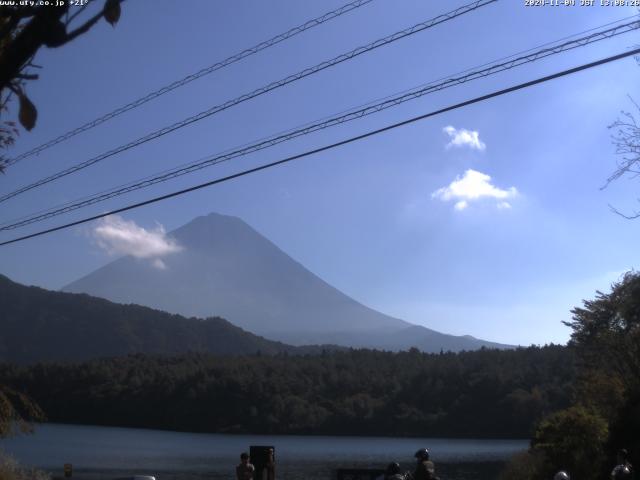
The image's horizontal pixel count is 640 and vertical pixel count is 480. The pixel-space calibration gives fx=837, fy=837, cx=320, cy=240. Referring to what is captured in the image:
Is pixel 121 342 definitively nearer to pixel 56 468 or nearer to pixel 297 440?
pixel 297 440

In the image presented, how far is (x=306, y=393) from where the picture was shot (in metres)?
99.5

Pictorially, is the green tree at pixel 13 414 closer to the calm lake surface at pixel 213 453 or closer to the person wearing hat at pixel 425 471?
the person wearing hat at pixel 425 471

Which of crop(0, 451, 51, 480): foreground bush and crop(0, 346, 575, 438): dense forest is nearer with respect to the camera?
crop(0, 451, 51, 480): foreground bush

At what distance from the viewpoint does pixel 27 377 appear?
80.8m

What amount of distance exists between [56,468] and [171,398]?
157 ft

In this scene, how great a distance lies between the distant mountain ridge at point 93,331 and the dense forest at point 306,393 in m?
46.4

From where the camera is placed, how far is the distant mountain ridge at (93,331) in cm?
14762

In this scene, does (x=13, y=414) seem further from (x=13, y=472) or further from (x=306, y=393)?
(x=306, y=393)

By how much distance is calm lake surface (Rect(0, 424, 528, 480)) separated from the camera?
44906 mm

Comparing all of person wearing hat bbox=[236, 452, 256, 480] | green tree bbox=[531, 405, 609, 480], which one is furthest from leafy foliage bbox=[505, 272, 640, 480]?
person wearing hat bbox=[236, 452, 256, 480]

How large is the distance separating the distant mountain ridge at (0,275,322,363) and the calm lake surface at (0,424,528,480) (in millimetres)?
60962

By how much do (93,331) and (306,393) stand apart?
70.4 m

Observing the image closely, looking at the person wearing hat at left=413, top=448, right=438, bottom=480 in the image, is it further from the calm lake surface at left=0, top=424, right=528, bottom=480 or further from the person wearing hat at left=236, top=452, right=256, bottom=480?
the calm lake surface at left=0, top=424, right=528, bottom=480

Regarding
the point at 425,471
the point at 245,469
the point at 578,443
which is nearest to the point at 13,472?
the point at 245,469
